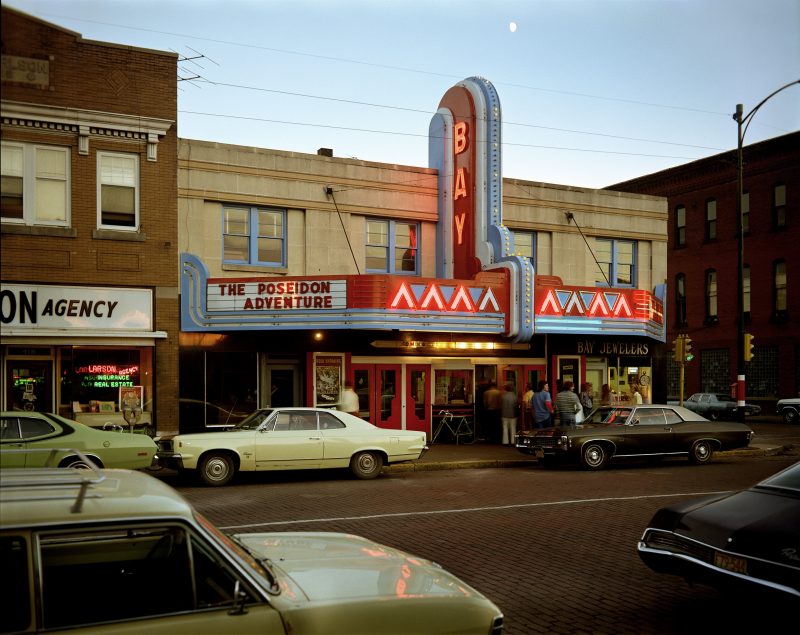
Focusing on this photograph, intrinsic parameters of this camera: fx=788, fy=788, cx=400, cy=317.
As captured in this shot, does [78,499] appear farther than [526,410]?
No

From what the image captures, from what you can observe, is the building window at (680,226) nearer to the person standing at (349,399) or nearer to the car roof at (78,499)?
the person standing at (349,399)

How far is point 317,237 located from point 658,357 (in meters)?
12.5

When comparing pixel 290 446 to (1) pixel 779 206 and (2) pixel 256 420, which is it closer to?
(2) pixel 256 420

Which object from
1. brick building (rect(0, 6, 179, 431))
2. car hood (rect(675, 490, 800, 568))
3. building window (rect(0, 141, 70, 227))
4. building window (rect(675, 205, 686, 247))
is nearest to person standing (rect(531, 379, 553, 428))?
brick building (rect(0, 6, 179, 431))

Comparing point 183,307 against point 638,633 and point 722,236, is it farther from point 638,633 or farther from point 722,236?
point 722,236

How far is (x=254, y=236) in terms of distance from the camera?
68.5 ft

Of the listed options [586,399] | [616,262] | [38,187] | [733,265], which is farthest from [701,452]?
[733,265]

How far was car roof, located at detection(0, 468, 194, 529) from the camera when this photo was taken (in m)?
3.47

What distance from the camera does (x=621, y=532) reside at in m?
10.2

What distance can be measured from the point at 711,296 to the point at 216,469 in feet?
127

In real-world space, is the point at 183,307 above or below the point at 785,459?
above

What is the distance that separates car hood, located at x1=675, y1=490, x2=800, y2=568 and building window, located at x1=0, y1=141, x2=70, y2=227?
15.5 meters

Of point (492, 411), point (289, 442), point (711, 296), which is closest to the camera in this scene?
point (289, 442)

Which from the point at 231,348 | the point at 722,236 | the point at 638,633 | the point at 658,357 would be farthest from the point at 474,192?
the point at 722,236
